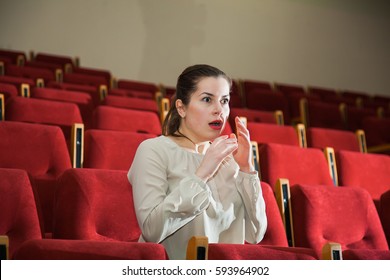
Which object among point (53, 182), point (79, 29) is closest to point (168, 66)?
point (79, 29)

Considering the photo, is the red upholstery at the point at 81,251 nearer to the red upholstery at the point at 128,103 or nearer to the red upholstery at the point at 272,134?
the red upholstery at the point at 272,134

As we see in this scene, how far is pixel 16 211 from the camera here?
1.20 ft

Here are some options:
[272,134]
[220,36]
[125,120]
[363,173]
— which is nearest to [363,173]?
[363,173]

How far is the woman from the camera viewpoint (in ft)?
1.08

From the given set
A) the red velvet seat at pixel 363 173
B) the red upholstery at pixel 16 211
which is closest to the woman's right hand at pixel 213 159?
the red upholstery at pixel 16 211

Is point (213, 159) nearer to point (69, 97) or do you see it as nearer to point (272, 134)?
point (272, 134)

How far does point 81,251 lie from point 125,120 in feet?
1.45

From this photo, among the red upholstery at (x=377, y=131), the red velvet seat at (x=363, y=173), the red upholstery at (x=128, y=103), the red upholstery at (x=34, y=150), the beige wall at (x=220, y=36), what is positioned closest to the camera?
the red upholstery at (x=34, y=150)

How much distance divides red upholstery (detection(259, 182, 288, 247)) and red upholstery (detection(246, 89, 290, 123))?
2.37 ft

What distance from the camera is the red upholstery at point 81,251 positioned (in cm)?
26

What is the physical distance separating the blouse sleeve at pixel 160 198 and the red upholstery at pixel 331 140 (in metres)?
0.47

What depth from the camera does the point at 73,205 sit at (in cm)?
38
